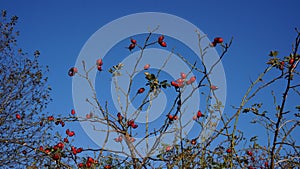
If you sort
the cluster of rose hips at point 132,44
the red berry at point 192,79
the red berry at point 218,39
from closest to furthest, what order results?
the red berry at point 218,39, the red berry at point 192,79, the cluster of rose hips at point 132,44

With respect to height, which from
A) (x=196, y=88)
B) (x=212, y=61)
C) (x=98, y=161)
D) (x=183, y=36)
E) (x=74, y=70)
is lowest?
(x=98, y=161)

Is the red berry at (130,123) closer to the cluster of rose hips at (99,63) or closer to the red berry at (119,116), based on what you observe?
the red berry at (119,116)

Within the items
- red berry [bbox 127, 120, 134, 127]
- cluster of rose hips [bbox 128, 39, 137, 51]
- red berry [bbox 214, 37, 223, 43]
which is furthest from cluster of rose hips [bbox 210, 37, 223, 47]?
red berry [bbox 127, 120, 134, 127]

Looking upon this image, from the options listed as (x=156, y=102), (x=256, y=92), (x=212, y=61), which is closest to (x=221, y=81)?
(x=212, y=61)

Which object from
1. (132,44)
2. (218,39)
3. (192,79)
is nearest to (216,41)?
(218,39)

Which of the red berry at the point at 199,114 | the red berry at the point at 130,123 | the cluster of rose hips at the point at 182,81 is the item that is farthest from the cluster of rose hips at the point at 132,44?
the red berry at the point at 199,114

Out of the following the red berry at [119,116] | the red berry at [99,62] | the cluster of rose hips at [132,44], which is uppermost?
the red berry at [99,62]

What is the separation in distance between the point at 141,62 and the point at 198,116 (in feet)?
1.96

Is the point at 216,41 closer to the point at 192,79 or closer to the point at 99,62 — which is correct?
the point at 192,79

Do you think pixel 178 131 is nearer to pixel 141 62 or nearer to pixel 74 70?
pixel 141 62

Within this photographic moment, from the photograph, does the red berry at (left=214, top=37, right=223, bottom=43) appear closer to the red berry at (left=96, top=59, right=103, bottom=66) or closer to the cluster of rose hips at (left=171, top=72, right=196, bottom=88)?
the cluster of rose hips at (left=171, top=72, right=196, bottom=88)

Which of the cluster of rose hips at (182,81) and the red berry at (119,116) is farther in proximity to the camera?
the red berry at (119,116)

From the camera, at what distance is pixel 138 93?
248 centimetres

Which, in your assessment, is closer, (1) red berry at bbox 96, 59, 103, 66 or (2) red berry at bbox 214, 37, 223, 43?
(2) red berry at bbox 214, 37, 223, 43
